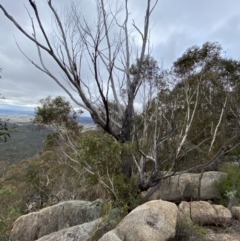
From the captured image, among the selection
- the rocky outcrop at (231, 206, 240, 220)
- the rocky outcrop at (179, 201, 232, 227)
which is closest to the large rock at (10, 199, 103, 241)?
the rocky outcrop at (179, 201, 232, 227)

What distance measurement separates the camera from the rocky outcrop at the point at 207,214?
16.3 ft

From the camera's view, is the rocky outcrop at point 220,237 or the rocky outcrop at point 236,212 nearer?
the rocky outcrop at point 220,237

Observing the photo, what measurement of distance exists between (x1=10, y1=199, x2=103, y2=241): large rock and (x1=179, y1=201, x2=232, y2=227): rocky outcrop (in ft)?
7.27

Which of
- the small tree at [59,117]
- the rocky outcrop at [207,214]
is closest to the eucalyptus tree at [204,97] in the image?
the rocky outcrop at [207,214]

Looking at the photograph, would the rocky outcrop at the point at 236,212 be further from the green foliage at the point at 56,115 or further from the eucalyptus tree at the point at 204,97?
the green foliage at the point at 56,115

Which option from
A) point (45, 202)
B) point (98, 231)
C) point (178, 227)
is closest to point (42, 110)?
point (45, 202)

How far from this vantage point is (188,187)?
24.7 ft

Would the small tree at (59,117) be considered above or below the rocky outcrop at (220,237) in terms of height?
above

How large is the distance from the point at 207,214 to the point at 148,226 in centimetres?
187

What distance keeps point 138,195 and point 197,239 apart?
1.67 meters

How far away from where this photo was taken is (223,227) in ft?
16.2

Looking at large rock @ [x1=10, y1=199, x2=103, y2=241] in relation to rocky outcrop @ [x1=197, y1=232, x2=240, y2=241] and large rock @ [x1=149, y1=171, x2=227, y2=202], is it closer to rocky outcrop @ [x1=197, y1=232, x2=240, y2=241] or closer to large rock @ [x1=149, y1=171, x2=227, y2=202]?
large rock @ [x1=149, y1=171, x2=227, y2=202]

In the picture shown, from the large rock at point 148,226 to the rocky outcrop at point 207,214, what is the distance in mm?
941

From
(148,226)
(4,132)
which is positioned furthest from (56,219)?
(4,132)
